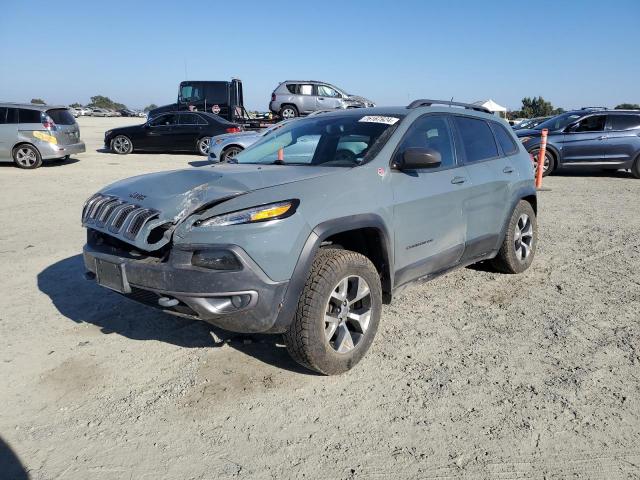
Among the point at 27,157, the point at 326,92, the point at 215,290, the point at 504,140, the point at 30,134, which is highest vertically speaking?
the point at 326,92

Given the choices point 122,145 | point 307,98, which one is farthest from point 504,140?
point 307,98

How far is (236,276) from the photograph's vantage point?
2.76 metres

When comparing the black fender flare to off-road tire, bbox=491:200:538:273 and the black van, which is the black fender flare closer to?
off-road tire, bbox=491:200:538:273

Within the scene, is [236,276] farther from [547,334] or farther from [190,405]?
[547,334]

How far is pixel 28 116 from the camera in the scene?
13227mm

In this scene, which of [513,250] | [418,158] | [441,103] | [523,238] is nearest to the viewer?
[418,158]

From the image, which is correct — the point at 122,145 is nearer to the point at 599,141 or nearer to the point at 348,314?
the point at 599,141

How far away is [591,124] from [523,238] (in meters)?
8.98

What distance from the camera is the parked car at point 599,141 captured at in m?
12.4

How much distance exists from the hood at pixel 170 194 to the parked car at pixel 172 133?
1336 centimetres

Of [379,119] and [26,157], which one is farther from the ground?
[379,119]

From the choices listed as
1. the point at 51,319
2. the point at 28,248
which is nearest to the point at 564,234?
the point at 51,319

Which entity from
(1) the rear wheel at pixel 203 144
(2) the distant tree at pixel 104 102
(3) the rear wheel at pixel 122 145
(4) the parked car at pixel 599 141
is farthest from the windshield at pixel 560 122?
(2) the distant tree at pixel 104 102

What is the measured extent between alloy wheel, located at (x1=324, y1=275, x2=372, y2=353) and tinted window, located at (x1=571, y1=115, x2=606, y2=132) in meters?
Answer: 11.4
